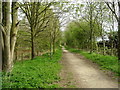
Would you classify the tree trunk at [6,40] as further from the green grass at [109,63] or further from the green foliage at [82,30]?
the green foliage at [82,30]

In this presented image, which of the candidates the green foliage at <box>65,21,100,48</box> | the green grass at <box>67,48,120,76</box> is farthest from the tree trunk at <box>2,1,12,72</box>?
the green foliage at <box>65,21,100,48</box>

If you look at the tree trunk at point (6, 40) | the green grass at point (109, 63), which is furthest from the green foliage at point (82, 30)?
the tree trunk at point (6, 40)

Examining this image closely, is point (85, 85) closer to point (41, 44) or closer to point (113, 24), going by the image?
point (41, 44)

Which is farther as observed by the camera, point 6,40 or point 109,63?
point 109,63

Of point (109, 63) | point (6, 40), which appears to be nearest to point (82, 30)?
point (109, 63)

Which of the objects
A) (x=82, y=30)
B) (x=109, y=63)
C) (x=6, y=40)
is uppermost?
(x=82, y=30)

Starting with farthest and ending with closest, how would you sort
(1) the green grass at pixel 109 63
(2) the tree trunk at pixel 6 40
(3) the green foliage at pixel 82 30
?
(3) the green foliage at pixel 82 30, (1) the green grass at pixel 109 63, (2) the tree trunk at pixel 6 40

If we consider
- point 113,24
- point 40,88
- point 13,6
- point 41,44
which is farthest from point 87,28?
point 40,88

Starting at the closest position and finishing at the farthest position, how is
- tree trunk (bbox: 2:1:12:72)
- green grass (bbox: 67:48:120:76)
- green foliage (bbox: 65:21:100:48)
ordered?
1. tree trunk (bbox: 2:1:12:72)
2. green grass (bbox: 67:48:120:76)
3. green foliage (bbox: 65:21:100:48)

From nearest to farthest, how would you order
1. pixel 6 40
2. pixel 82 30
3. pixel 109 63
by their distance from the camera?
pixel 6 40
pixel 109 63
pixel 82 30

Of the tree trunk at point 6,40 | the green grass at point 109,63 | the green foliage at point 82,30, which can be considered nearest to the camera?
the tree trunk at point 6,40

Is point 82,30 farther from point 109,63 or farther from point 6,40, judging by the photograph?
point 6,40

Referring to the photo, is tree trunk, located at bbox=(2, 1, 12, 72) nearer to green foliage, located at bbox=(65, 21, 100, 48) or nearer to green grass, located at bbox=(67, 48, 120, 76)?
green grass, located at bbox=(67, 48, 120, 76)

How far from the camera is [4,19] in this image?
718 centimetres
